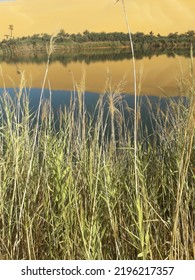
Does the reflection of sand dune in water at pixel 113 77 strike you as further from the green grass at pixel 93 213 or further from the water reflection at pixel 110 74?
the green grass at pixel 93 213

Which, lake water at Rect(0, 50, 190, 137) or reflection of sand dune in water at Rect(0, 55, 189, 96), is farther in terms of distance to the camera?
reflection of sand dune in water at Rect(0, 55, 189, 96)

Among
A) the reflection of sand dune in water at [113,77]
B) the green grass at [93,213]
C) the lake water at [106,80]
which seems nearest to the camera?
the green grass at [93,213]

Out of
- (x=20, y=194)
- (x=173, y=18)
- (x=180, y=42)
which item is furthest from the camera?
(x=173, y=18)

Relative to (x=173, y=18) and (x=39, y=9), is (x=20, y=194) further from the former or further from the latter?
(x=39, y=9)

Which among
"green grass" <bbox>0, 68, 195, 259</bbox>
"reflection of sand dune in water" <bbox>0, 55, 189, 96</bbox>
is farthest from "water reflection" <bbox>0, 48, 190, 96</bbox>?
"green grass" <bbox>0, 68, 195, 259</bbox>

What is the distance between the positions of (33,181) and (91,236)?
1.82 feet

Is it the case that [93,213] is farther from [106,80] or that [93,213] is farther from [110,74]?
[110,74]

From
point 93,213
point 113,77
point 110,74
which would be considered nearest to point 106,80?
point 110,74

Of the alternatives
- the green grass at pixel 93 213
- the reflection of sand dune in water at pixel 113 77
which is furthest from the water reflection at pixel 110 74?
the green grass at pixel 93 213

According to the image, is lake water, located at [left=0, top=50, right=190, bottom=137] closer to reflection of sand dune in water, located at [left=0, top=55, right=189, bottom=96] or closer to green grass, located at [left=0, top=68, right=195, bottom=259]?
reflection of sand dune in water, located at [left=0, top=55, right=189, bottom=96]

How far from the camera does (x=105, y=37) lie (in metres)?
34.9

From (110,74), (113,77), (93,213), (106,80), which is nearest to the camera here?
(93,213)

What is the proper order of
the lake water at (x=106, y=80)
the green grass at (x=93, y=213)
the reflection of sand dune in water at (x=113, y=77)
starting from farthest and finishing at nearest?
the reflection of sand dune in water at (x=113, y=77), the lake water at (x=106, y=80), the green grass at (x=93, y=213)
